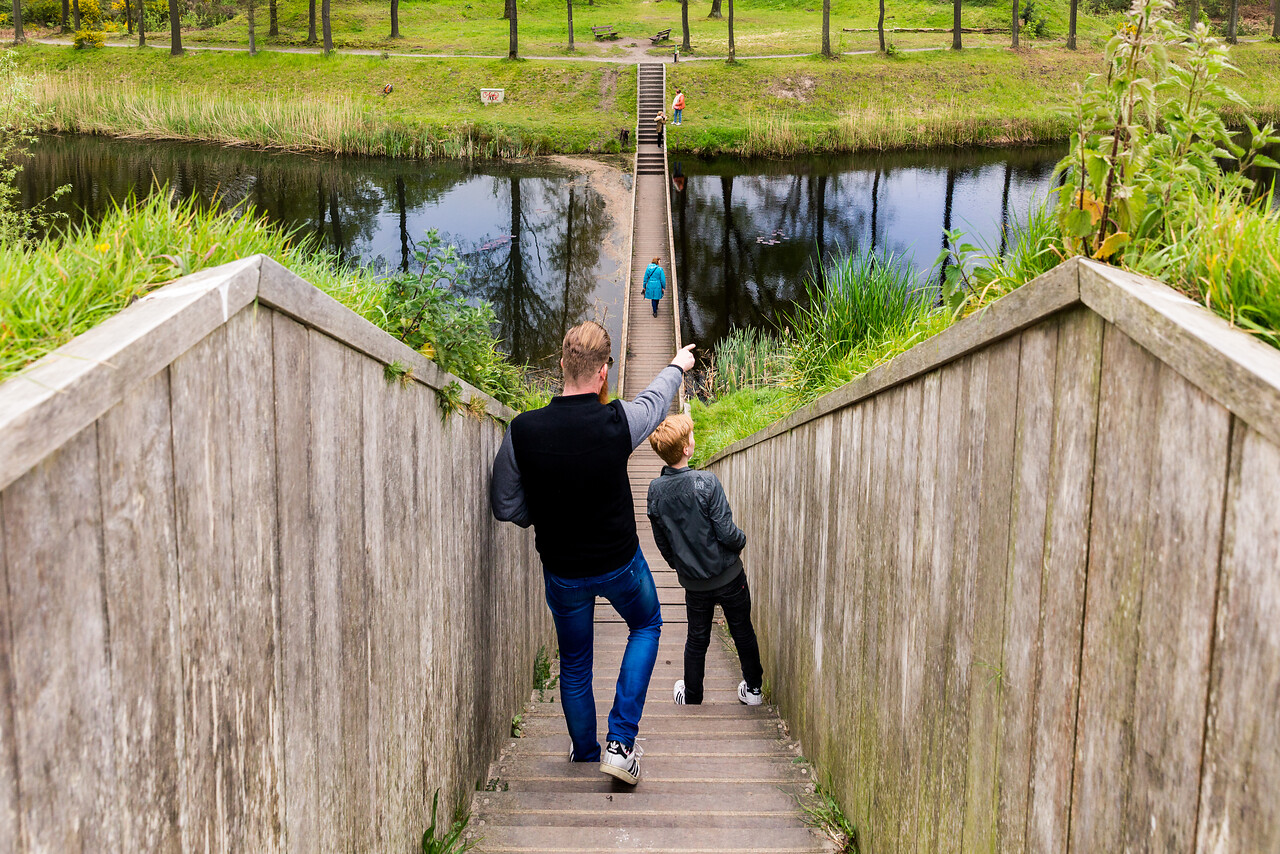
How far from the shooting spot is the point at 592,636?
3.18 meters

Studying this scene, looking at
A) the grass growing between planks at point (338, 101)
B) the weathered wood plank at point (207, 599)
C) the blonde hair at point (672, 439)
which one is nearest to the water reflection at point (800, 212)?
the grass growing between planks at point (338, 101)

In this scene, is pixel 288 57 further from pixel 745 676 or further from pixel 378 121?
pixel 745 676

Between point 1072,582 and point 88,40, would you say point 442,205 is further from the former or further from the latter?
point 88,40

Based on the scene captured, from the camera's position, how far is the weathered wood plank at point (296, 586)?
1494 mm

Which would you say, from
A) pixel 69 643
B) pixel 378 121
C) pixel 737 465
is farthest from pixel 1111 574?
pixel 378 121

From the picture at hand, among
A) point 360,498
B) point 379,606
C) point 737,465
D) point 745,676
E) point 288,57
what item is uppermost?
point 288,57

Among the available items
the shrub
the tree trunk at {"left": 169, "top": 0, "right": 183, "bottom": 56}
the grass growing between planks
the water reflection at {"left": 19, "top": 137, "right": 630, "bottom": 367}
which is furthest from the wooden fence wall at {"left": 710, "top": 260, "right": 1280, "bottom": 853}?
the shrub

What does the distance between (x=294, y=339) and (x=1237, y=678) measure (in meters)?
1.48

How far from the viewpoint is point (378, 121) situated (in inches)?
961

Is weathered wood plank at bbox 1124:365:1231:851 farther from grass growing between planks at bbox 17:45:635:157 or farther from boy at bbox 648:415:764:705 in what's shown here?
grass growing between planks at bbox 17:45:635:157

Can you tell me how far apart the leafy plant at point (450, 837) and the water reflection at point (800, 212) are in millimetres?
14953

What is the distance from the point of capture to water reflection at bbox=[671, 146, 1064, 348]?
63.1ft

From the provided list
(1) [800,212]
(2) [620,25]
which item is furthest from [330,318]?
A: (2) [620,25]

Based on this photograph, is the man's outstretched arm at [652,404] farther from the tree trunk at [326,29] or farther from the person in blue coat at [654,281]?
the tree trunk at [326,29]
